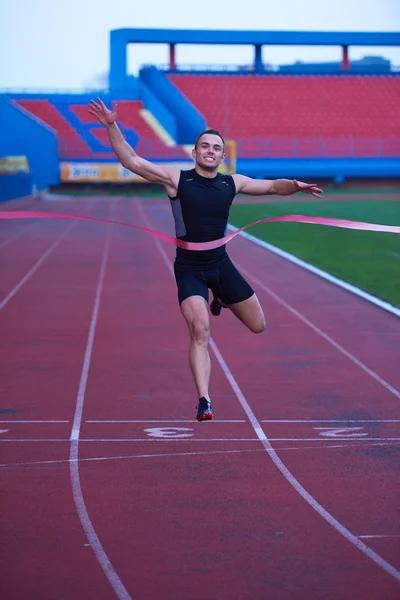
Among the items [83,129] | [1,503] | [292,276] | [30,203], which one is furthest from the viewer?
[83,129]

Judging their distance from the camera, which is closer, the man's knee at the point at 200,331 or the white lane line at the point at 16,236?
the man's knee at the point at 200,331

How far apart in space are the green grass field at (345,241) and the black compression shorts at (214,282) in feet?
28.7

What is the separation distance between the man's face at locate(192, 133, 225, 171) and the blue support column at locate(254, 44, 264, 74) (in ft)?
205

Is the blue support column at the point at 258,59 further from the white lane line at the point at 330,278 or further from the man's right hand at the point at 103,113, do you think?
the man's right hand at the point at 103,113

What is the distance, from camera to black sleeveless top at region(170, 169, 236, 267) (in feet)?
27.0

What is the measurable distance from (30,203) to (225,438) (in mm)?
37467

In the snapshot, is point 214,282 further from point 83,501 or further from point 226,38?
point 226,38

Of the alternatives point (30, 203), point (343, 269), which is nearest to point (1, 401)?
point (343, 269)

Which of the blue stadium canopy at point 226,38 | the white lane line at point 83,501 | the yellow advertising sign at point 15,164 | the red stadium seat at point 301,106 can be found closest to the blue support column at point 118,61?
the blue stadium canopy at point 226,38

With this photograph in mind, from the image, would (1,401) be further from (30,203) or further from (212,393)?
(30,203)

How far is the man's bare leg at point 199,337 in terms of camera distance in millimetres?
8133

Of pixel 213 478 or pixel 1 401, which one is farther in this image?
pixel 1 401

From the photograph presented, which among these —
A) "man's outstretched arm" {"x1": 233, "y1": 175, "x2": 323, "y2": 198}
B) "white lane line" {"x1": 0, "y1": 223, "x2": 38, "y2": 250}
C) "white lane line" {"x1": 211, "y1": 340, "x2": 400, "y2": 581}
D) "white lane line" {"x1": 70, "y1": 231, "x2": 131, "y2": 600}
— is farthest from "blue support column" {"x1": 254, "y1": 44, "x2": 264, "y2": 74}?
"man's outstretched arm" {"x1": 233, "y1": 175, "x2": 323, "y2": 198}

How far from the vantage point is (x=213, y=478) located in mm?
7324
